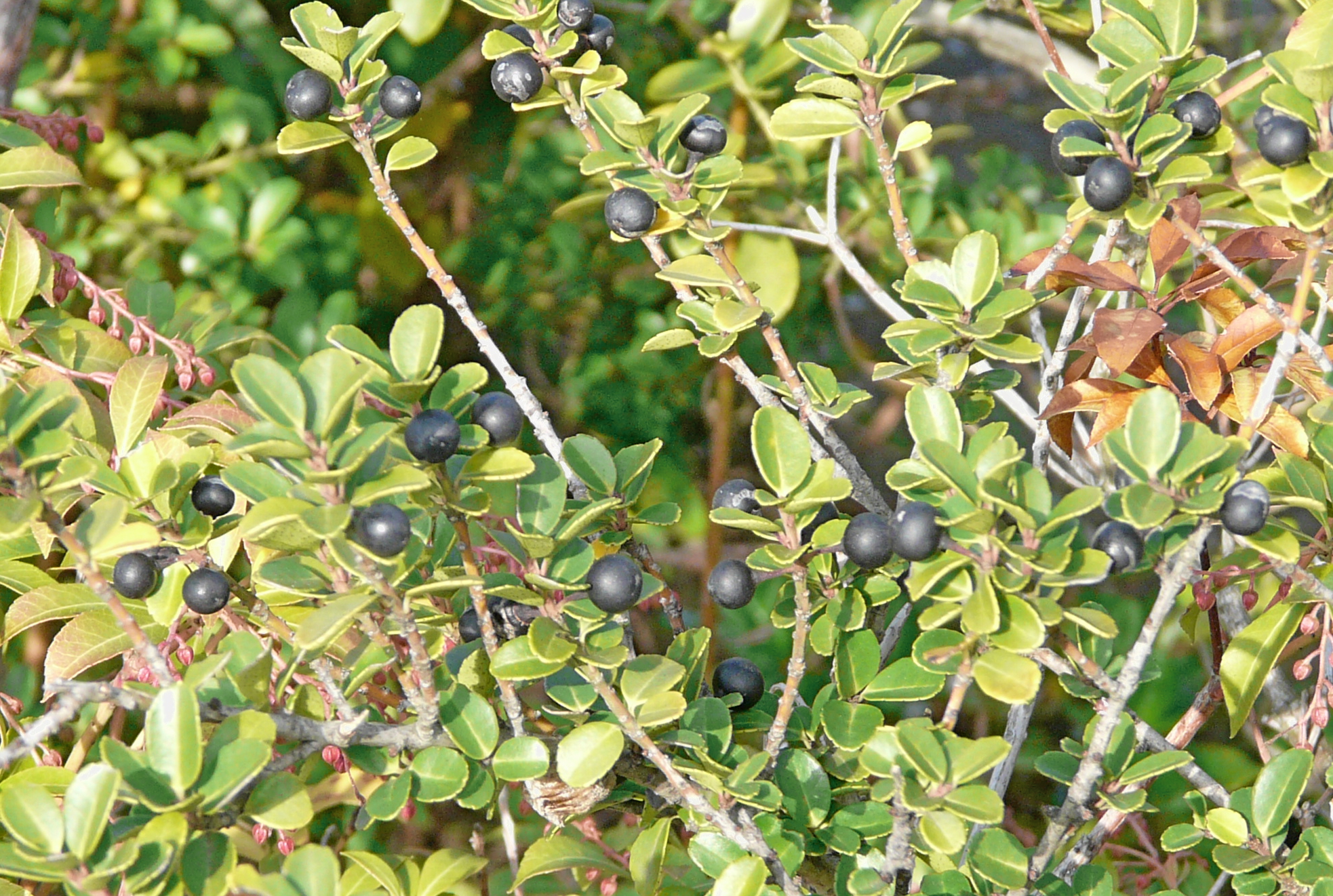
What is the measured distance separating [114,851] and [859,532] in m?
0.49

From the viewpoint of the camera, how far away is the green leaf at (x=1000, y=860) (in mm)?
826

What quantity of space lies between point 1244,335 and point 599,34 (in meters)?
0.62

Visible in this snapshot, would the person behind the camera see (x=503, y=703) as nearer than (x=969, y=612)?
No

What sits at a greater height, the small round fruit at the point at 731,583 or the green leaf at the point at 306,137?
the green leaf at the point at 306,137

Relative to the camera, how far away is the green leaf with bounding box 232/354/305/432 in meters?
0.67

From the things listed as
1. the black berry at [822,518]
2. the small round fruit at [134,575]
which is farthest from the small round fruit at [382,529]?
the black berry at [822,518]

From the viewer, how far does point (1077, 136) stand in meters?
0.88

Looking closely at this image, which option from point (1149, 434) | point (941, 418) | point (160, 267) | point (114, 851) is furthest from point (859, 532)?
point (160, 267)

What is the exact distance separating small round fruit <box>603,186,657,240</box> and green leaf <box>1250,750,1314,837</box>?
0.64 meters

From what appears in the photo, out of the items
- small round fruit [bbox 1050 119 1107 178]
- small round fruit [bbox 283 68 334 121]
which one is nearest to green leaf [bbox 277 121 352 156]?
small round fruit [bbox 283 68 334 121]

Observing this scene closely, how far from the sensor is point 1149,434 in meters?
0.74

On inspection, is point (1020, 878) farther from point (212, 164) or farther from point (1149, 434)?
point (212, 164)

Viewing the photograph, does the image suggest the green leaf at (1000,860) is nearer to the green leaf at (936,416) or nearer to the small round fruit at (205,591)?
the green leaf at (936,416)

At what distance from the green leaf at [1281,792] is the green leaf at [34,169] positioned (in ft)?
3.84
